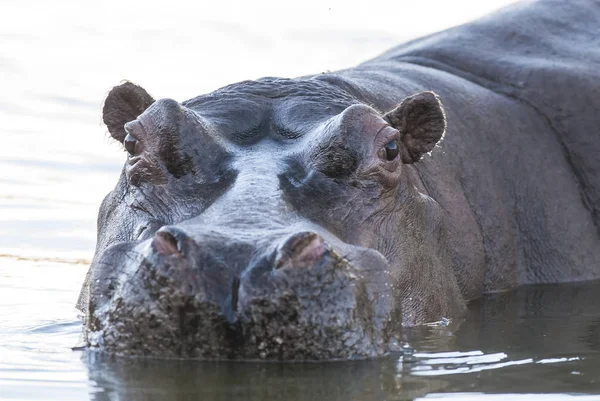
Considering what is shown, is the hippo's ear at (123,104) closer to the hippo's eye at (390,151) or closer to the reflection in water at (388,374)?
the hippo's eye at (390,151)

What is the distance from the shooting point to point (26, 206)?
34.8 feet

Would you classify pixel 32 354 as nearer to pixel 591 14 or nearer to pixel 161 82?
pixel 591 14

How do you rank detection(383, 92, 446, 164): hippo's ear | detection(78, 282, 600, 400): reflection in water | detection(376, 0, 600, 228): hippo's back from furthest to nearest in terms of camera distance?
detection(376, 0, 600, 228): hippo's back → detection(383, 92, 446, 164): hippo's ear → detection(78, 282, 600, 400): reflection in water

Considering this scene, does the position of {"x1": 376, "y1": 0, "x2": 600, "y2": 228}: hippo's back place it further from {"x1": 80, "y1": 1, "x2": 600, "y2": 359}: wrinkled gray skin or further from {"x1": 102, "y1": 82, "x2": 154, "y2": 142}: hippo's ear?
{"x1": 102, "y1": 82, "x2": 154, "y2": 142}: hippo's ear

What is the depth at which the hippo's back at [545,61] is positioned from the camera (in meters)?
7.87

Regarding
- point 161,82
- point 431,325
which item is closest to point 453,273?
point 431,325

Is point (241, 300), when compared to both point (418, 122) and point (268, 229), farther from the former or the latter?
point (418, 122)

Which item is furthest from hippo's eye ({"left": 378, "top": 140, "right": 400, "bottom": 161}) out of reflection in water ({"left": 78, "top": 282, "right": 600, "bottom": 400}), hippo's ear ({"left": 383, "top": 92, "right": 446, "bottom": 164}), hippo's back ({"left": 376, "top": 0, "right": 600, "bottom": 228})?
hippo's back ({"left": 376, "top": 0, "right": 600, "bottom": 228})

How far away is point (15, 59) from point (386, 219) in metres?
13.7

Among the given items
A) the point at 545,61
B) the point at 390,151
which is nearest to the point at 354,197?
the point at 390,151

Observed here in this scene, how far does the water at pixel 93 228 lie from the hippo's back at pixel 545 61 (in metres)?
0.93

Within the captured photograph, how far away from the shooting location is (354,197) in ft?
16.7

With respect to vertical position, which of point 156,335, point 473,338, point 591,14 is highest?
point 591,14

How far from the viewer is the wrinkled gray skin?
410 cm
